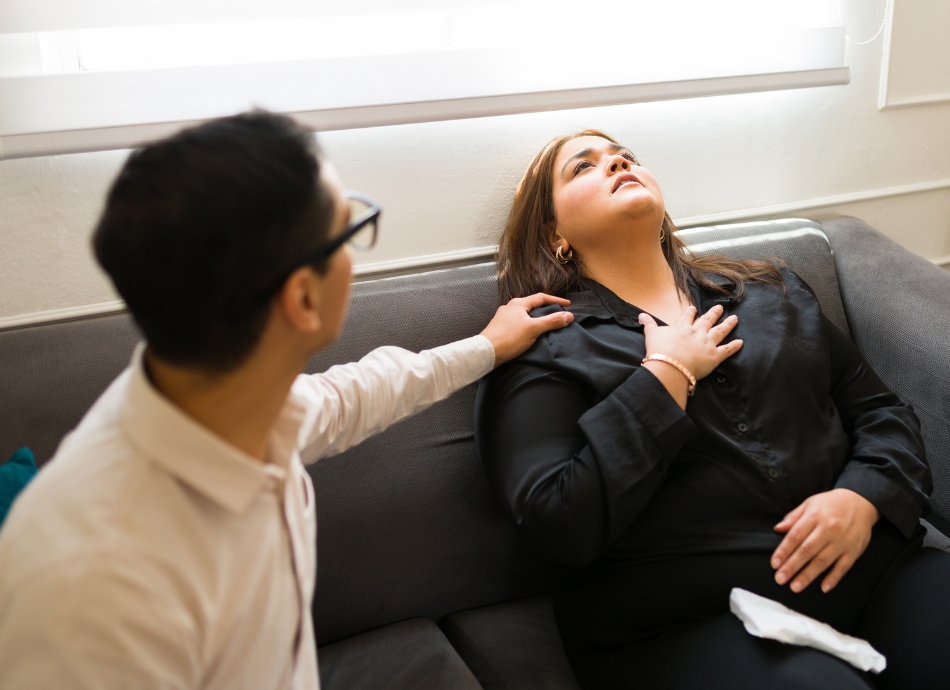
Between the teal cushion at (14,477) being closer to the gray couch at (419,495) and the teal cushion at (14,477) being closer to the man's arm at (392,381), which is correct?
the gray couch at (419,495)

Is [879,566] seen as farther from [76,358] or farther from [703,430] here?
[76,358]

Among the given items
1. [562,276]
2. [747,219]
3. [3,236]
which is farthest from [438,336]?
[747,219]

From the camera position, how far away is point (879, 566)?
1.38m

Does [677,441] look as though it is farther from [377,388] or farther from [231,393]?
[231,393]

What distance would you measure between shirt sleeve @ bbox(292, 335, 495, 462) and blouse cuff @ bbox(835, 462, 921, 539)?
0.68m

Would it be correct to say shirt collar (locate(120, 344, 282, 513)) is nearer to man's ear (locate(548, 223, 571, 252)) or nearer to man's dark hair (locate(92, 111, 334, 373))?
man's dark hair (locate(92, 111, 334, 373))

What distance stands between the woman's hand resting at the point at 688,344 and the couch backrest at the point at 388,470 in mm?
413

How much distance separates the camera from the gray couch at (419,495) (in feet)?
4.71

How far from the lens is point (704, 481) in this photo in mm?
1399

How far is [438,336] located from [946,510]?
45.6 inches

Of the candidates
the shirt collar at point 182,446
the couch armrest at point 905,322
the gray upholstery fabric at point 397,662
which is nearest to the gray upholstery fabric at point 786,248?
the couch armrest at point 905,322

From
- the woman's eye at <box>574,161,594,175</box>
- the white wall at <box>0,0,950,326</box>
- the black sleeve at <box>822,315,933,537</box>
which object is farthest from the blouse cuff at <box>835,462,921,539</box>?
the white wall at <box>0,0,950,326</box>

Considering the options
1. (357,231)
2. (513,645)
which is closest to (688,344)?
(513,645)

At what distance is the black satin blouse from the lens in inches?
51.1
